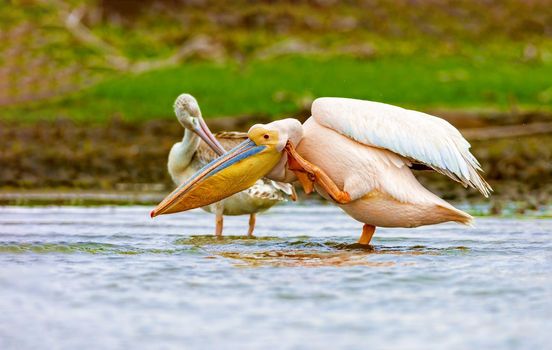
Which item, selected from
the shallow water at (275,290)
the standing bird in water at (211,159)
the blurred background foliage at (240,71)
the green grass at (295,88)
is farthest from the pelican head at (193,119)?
the green grass at (295,88)

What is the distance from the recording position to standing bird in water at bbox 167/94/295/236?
8602 mm

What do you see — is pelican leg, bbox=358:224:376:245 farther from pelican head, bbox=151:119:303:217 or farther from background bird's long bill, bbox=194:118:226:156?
background bird's long bill, bbox=194:118:226:156

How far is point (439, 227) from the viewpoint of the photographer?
9.07m

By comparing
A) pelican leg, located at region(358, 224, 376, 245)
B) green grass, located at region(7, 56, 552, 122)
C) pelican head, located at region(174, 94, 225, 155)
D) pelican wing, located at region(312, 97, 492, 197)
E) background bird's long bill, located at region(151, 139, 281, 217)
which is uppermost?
green grass, located at region(7, 56, 552, 122)

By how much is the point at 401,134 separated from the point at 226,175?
99cm

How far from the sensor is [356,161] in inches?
266

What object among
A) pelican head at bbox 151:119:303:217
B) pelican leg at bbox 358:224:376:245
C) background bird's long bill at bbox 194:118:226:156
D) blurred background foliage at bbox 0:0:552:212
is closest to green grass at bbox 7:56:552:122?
blurred background foliage at bbox 0:0:552:212

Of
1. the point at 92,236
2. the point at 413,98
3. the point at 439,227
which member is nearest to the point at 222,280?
the point at 92,236

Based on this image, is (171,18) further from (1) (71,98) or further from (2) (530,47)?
(2) (530,47)

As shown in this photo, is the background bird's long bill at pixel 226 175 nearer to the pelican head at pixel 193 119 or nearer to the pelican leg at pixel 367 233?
the pelican leg at pixel 367 233

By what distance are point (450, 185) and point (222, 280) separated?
→ 6.67 m

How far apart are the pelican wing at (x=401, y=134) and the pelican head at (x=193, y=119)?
6.27ft

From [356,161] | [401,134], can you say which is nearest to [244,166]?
[356,161]

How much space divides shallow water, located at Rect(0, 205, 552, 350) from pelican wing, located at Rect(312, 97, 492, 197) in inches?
20.8
